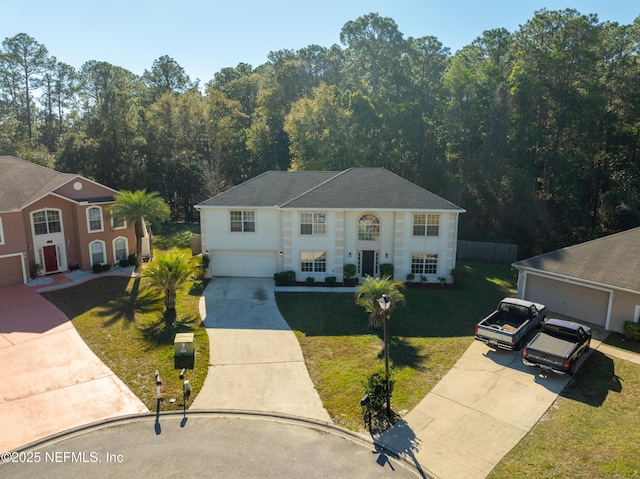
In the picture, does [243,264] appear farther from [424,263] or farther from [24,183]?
[24,183]

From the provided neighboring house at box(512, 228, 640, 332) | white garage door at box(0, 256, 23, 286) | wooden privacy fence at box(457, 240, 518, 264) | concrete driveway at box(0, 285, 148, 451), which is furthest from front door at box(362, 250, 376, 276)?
white garage door at box(0, 256, 23, 286)

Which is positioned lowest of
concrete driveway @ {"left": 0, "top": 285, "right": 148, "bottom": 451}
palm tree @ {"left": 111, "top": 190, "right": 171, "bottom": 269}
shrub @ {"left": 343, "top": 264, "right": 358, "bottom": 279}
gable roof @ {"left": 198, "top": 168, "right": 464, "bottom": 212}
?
concrete driveway @ {"left": 0, "top": 285, "right": 148, "bottom": 451}

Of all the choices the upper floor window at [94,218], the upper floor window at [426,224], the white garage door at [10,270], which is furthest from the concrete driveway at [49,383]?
the upper floor window at [426,224]

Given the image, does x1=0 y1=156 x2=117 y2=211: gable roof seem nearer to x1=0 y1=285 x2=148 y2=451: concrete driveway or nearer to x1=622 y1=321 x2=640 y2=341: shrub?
x1=0 y1=285 x2=148 y2=451: concrete driveway

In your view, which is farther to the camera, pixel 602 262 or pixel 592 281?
pixel 602 262

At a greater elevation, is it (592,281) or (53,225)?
(53,225)

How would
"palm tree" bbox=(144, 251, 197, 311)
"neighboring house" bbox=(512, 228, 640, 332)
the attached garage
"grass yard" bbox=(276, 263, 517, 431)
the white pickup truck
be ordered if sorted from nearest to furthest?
"grass yard" bbox=(276, 263, 517, 431) → the white pickup truck → "neighboring house" bbox=(512, 228, 640, 332) → "palm tree" bbox=(144, 251, 197, 311) → the attached garage

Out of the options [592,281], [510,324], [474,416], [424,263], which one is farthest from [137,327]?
[592,281]
